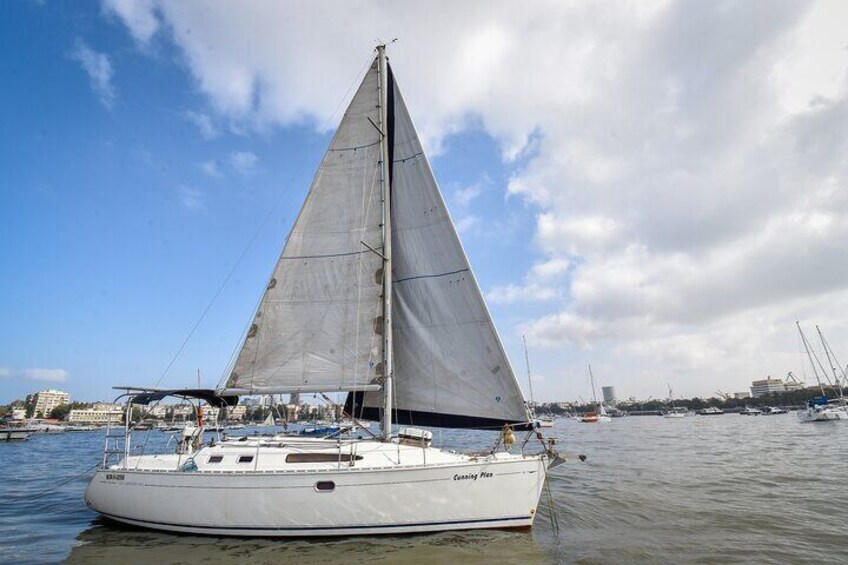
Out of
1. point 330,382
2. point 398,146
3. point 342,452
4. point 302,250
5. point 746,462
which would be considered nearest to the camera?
point 342,452

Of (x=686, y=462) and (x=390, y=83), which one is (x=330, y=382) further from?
(x=686, y=462)

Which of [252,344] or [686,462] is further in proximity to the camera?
[686,462]

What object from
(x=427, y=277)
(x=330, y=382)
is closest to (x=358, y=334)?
(x=330, y=382)

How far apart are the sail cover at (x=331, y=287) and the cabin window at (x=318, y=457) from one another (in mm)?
1877

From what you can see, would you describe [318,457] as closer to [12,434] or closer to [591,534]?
[591,534]

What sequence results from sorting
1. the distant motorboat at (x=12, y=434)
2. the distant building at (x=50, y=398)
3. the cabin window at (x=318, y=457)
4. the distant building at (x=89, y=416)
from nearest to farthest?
the cabin window at (x=318, y=457), the distant motorboat at (x=12, y=434), the distant building at (x=89, y=416), the distant building at (x=50, y=398)

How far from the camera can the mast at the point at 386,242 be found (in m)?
11.1

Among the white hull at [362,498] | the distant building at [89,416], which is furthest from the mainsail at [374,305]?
the distant building at [89,416]

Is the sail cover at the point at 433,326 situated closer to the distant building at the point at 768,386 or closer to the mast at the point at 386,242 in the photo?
the mast at the point at 386,242

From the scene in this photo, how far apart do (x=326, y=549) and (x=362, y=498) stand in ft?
3.96

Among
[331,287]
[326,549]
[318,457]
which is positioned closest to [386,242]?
[331,287]

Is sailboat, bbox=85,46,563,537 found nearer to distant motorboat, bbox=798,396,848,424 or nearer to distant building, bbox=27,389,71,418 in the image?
distant motorboat, bbox=798,396,848,424

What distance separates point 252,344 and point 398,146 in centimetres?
734

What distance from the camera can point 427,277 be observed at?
39.2 ft
